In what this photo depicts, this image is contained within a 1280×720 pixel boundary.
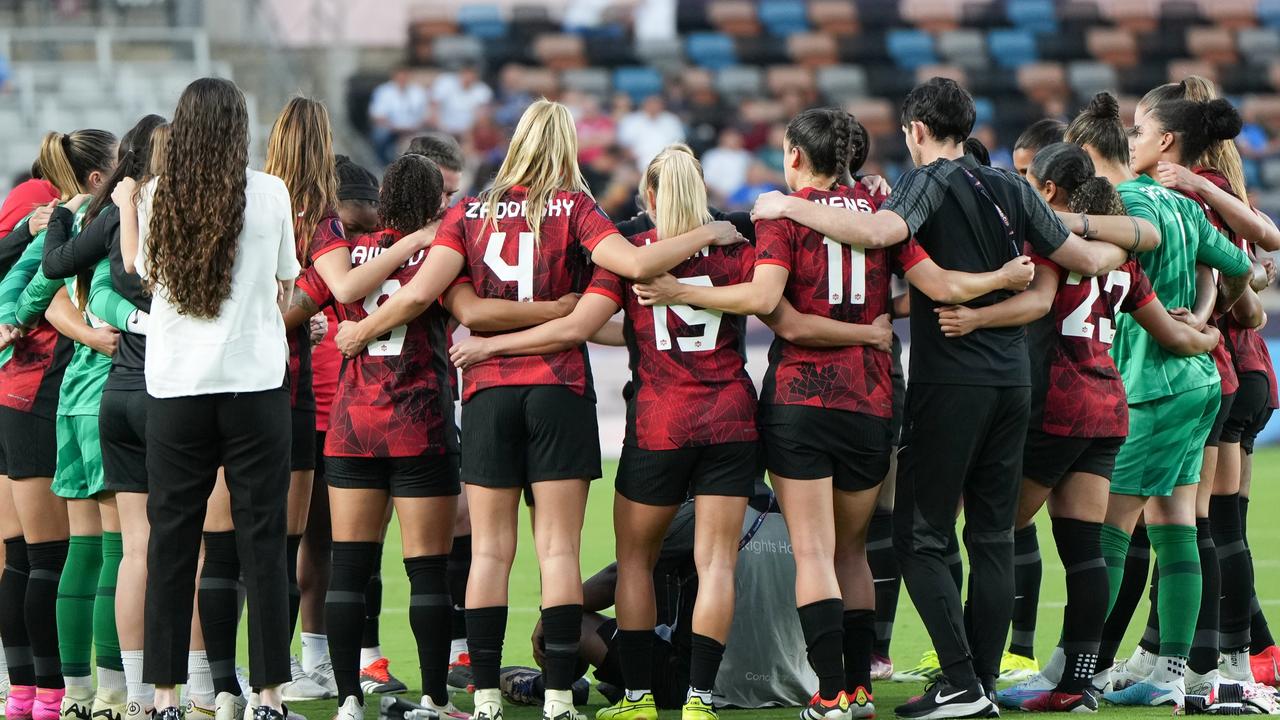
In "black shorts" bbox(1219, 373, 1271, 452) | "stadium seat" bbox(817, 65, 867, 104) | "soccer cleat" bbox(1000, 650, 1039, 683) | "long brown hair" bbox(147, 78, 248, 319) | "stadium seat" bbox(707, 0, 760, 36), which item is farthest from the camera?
"stadium seat" bbox(707, 0, 760, 36)

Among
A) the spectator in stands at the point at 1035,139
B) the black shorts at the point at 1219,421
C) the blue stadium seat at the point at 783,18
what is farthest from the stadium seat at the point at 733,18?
the black shorts at the point at 1219,421

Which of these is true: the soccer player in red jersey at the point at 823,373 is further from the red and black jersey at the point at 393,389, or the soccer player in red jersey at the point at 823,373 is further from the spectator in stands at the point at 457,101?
the spectator in stands at the point at 457,101

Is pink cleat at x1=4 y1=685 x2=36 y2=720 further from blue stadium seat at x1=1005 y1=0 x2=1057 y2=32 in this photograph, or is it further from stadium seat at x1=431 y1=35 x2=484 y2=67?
blue stadium seat at x1=1005 y1=0 x2=1057 y2=32

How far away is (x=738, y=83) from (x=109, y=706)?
64.8 ft

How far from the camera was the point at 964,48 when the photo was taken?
25125 millimetres

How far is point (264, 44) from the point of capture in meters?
20.4

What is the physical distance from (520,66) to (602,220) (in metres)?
19.2

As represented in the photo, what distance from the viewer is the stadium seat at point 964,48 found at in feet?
81.9

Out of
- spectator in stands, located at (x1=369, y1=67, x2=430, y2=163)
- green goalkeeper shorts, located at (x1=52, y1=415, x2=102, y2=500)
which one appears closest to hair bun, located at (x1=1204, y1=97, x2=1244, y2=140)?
green goalkeeper shorts, located at (x1=52, y1=415, x2=102, y2=500)

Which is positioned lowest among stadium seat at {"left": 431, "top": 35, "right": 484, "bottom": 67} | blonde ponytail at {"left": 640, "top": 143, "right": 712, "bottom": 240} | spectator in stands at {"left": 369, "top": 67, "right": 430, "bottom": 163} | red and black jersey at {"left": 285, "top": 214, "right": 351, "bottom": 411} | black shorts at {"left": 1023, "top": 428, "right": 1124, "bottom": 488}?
black shorts at {"left": 1023, "top": 428, "right": 1124, "bottom": 488}

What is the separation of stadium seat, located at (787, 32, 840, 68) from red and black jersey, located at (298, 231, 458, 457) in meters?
20.3

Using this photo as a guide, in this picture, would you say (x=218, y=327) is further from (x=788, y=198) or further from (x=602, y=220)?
(x=788, y=198)

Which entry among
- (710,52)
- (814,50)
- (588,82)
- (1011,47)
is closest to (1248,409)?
(588,82)

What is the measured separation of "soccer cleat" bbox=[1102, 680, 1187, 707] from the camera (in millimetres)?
5707
